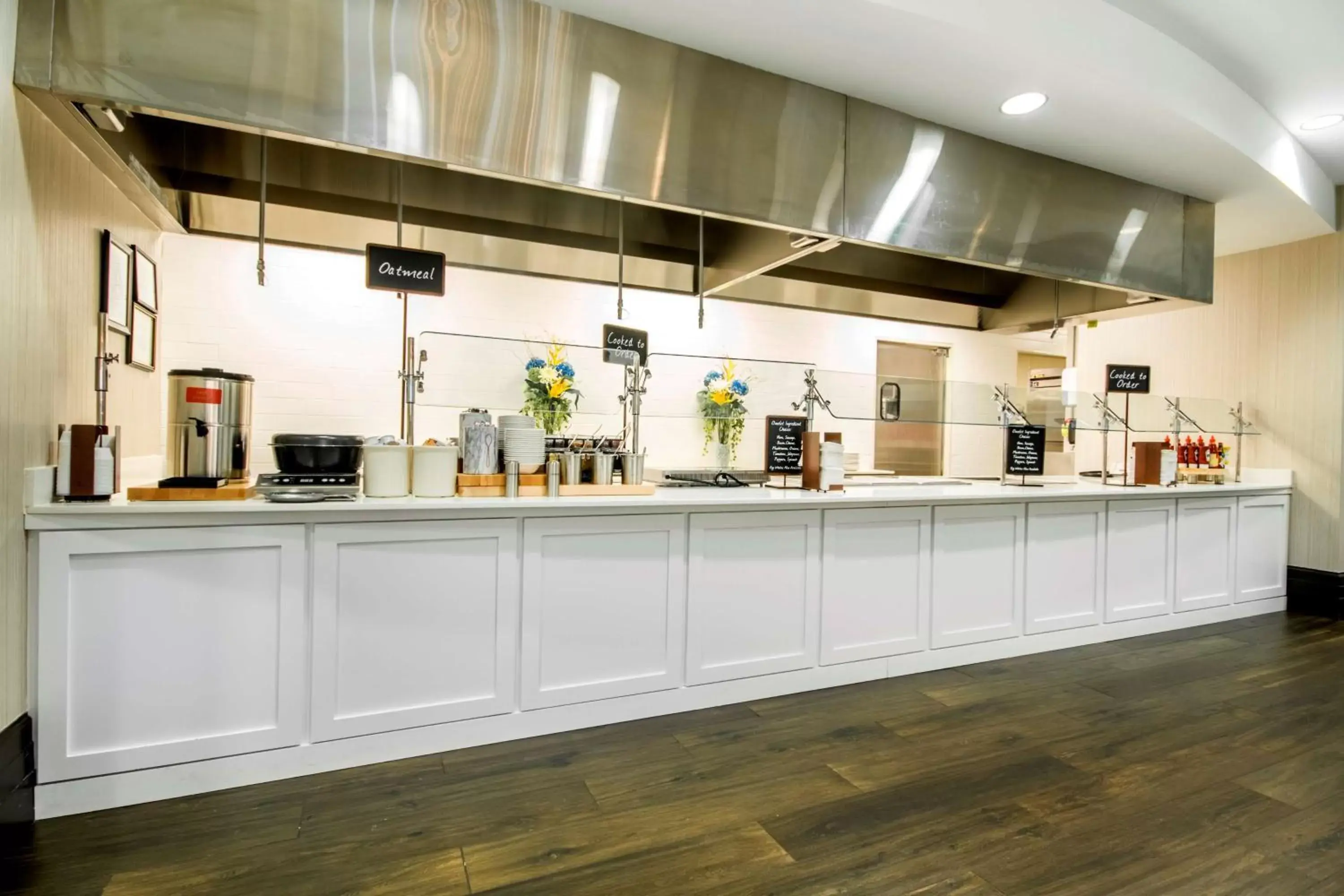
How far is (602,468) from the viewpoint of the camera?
266 cm

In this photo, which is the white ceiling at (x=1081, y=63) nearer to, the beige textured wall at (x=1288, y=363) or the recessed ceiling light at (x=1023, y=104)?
the recessed ceiling light at (x=1023, y=104)

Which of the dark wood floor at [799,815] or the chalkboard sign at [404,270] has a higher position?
Result: the chalkboard sign at [404,270]

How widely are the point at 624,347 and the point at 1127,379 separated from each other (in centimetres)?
334

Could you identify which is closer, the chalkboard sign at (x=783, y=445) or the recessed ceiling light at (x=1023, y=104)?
the recessed ceiling light at (x=1023, y=104)

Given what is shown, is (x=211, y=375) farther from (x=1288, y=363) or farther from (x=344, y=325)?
(x=1288, y=363)

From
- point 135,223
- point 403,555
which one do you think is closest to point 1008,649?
point 403,555

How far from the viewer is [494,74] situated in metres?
2.29

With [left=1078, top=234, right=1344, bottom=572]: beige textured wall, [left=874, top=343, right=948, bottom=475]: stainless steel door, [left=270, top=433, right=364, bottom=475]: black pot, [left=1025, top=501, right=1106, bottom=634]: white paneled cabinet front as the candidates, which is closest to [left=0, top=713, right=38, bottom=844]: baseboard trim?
[left=270, top=433, right=364, bottom=475]: black pot

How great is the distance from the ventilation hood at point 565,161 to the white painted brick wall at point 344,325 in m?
1.02

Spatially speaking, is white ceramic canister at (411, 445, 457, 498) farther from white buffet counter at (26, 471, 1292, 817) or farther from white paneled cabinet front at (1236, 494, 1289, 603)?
white paneled cabinet front at (1236, 494, 1289, 603)

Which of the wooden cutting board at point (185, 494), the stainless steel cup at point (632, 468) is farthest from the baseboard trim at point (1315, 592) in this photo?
the wooden cutting board at point (185, 494)

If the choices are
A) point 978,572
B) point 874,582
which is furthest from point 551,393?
point 978,572

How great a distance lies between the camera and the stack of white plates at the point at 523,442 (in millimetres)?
2559

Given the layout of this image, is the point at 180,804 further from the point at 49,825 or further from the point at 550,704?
the point at 550,704
